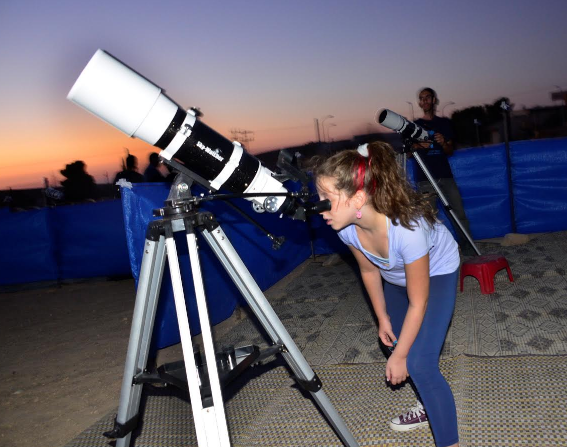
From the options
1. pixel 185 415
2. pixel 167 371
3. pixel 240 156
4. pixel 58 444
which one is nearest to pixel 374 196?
pixel 240 156

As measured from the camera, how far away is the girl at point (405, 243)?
6.11 feet

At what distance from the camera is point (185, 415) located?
281 cm

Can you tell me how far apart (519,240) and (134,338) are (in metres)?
5.40

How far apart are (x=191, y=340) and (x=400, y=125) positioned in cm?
326

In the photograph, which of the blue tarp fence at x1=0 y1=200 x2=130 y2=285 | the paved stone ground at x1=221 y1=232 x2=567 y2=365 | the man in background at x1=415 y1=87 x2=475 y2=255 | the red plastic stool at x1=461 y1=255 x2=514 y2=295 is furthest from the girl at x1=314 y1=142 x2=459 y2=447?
the blue tarp fence at x1=0 y1=200 x2=130 y2=285

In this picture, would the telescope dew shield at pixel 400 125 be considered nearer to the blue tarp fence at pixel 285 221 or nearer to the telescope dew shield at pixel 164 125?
the blue tarp fence at pixel 285 221

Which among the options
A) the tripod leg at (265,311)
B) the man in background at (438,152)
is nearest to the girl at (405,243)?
the tripod leg at (265,311)

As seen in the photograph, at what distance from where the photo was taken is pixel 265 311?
1.81 m

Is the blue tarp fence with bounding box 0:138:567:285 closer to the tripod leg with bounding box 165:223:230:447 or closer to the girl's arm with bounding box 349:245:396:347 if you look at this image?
the girl's arm with bounding box 349:245:396:347

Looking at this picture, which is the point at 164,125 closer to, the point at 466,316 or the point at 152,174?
the point at 466,316

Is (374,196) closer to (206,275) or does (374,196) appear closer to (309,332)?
(309,332)

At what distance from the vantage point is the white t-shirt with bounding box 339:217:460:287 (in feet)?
6.03

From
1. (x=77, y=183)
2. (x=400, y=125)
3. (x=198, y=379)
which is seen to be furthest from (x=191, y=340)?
(x=77, y=183)

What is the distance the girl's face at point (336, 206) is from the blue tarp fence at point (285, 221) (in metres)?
2.46
